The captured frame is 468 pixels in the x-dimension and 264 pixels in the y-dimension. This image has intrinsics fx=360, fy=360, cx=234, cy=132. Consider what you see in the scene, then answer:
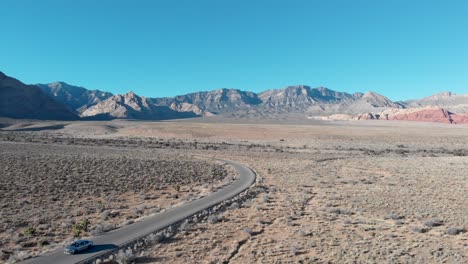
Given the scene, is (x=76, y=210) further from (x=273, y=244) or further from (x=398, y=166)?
(x=398, y=166)

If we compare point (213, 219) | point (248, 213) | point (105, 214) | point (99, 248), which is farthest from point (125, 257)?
point (248, 213)

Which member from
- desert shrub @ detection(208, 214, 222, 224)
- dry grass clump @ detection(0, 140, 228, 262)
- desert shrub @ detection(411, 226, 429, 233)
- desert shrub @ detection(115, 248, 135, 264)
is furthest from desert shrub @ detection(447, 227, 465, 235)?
dry grass clump @ detection(0, 140, 228, 262)

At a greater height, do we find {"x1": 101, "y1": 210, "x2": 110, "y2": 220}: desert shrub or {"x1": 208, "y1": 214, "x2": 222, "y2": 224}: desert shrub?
{"x1": 208, "y1": 214, "x2": 222, "y2": 224}: desert shrub

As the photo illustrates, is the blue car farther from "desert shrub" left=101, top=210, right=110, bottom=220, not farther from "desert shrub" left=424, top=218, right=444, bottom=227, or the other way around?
"desert shrub" left=424, top=218, right=444, bottom=227

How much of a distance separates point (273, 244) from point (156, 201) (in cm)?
1227

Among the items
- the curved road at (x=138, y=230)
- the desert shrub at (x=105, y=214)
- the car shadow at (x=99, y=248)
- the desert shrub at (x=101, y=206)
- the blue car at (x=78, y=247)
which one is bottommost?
the desert shrub at (x=101, y=206)

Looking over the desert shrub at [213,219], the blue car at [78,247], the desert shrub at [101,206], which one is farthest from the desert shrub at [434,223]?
the desert shrub at [101,206]

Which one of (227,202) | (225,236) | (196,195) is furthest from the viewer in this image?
(196,195)

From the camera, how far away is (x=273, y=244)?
16.9 m

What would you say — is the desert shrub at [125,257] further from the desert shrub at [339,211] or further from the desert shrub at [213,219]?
the desert shrub at [339,211]

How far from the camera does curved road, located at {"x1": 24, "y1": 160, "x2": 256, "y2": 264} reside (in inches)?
580

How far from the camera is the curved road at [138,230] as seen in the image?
14734 mm

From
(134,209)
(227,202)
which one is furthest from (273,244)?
(134,209)

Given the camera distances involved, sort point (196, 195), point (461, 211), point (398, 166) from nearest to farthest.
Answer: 1. point (461, 211)
2. point (196, 195)
3. point (398, 166)
